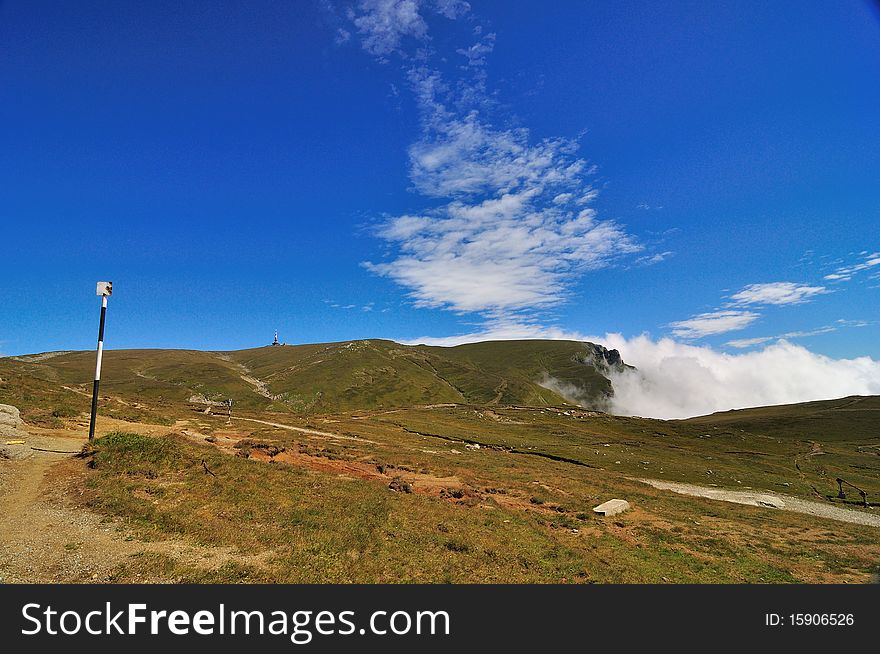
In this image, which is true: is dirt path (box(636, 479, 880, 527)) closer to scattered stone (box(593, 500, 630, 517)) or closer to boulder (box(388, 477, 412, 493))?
scattered stone (box(593, 500, 630, 517))

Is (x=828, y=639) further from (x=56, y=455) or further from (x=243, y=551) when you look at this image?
(x=56, y=455)

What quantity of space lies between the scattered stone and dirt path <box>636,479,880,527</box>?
22208 millimetres

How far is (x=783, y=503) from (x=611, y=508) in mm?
32240

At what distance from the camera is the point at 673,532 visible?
27.8 meters

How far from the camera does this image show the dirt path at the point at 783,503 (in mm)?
44812

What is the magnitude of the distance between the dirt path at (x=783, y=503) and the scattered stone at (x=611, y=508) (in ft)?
72.9

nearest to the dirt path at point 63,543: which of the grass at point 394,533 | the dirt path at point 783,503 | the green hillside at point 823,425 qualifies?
the grass at point 394,533

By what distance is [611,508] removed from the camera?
107 feet

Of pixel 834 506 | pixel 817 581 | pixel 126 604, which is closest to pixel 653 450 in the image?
pixel 834 506

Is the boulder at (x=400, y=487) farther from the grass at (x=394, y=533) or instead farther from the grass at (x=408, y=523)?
the grass at (x=408, y=523)

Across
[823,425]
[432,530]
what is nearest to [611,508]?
[432,530]

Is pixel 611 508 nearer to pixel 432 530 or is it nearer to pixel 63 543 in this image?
pixel 432 530

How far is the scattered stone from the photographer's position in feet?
104

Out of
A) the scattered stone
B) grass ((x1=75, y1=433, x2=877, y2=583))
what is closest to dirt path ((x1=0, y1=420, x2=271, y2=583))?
grass ((x1=75, y1=433, x2=877, y2=583))
